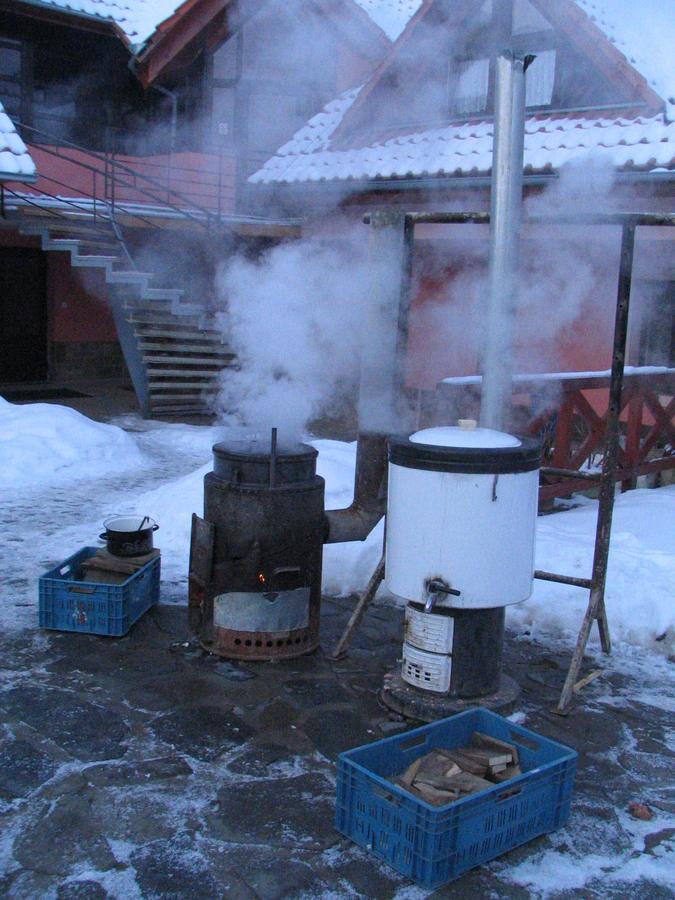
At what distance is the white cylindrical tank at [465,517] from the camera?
13.4 feet

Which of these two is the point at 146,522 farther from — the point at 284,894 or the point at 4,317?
the point at 4,317

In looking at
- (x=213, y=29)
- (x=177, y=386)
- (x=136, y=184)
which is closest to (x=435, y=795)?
(x=177, y=386)

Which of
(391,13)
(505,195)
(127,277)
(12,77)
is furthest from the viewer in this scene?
(12,77)

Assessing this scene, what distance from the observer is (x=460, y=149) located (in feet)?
36.2

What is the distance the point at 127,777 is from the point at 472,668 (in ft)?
5.20

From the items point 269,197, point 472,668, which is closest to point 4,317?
point 269,197

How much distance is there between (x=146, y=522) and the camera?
18.9 feet

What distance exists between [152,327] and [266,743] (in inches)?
373

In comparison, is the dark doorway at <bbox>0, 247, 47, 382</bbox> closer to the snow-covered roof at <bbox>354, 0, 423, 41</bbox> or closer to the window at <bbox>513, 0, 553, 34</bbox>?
the snow-covered roof at <bbox>354, 0, 423, 41</bbox>

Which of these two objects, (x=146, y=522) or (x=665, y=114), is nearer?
(x=146, y=522)

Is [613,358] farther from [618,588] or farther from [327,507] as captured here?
[327,507]

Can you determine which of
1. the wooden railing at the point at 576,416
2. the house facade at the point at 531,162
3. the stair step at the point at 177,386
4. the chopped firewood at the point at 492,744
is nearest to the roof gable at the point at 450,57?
the house facade at the point at 531,162

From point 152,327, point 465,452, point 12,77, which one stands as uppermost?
point 12,77

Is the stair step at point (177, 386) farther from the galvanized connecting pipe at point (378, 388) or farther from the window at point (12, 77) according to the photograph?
the galvanized connecting pipe at point (378, 388)
